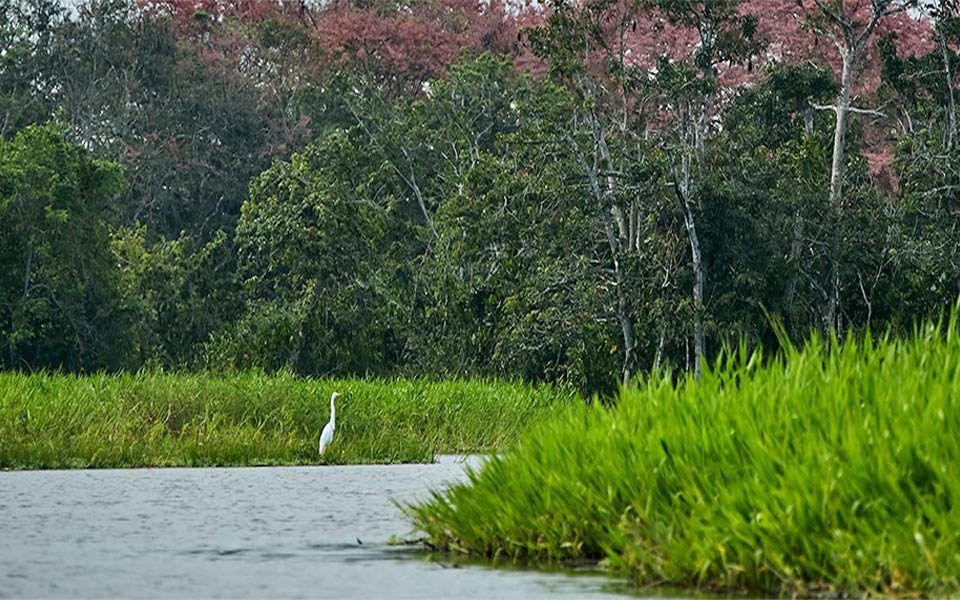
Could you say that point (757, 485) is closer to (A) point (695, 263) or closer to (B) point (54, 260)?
(A) point (695, 263)

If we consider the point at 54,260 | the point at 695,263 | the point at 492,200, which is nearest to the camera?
the point at 695,263

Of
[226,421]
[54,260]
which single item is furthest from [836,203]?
[226,421]

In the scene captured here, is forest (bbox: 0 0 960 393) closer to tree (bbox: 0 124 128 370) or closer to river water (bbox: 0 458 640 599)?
tree (bbox: 0 124 128 370)

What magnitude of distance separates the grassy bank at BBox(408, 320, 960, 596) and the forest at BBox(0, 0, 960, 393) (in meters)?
17.9

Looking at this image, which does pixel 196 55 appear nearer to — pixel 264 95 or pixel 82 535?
pixel 264 95

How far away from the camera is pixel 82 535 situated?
31.5 feet

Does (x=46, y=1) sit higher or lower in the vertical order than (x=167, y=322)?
higher

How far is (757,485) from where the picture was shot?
6.72m

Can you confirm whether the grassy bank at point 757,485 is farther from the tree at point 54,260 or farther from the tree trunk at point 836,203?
the tree at point 54,260

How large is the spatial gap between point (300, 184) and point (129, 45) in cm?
946

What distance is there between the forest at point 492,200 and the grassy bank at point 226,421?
4306 mm

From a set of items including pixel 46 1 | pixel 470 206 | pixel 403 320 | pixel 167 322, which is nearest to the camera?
pixel 470 206

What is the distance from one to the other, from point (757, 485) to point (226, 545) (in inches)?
128

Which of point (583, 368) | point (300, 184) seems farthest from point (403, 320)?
point (583, 368)
